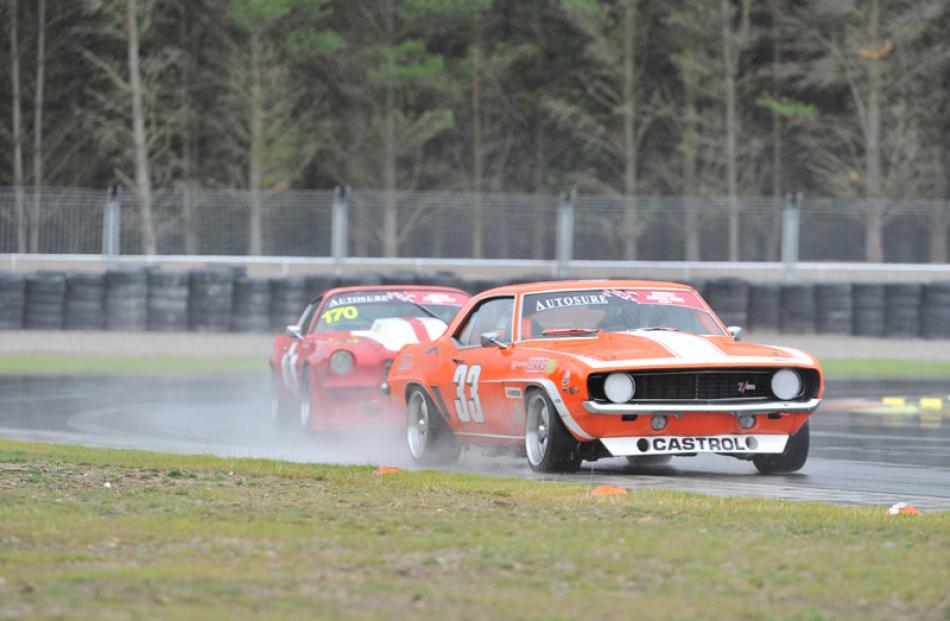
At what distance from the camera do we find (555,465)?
404 inches

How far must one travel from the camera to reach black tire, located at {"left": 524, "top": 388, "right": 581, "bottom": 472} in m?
10.2

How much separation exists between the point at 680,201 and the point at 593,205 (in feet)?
5.19

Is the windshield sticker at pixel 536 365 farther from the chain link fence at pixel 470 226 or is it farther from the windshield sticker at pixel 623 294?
the chain link fence at pixel 470 226

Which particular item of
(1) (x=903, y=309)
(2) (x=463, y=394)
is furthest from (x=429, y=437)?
(1) (x=903, y=309)

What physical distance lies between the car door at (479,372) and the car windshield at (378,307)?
110 inches

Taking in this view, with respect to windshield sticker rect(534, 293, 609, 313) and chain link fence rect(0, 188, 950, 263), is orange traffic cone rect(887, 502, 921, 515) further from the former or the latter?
chain link fence rect(0, 188, 950, 263)

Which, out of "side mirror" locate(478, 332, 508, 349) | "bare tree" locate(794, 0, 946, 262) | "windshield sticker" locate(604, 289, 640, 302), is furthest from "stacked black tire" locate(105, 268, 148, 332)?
"bare tree" locate(794, 0, 946, 262)

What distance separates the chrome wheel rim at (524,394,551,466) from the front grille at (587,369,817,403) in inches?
19.3

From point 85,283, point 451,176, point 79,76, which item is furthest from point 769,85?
point 85,283

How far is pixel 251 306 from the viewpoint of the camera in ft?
82.5

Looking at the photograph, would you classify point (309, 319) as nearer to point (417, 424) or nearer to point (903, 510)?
point (417, 424)

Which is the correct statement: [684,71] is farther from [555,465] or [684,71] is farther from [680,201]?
[555,465]

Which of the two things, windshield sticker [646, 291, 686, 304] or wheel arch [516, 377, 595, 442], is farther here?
windshield sticker [646, 291, 686, 304]

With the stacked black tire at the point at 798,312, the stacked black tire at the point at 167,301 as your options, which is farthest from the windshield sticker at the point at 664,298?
the stacked black tire at the point at 167,301
